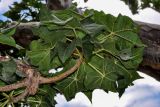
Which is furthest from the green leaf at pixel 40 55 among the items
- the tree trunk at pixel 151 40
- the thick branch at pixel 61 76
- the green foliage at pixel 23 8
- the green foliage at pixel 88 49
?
the green foliage at pixel 23 8

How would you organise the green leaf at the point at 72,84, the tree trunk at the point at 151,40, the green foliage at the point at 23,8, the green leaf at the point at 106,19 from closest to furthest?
the green leaf at the point at 106,19, the green leaf at the point at 72,84, the tree trunk at the point at 151,40, the green foliage at the point at 23,8

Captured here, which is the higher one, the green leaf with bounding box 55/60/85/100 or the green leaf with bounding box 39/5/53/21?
the green leaf with bounding box 39/5/53/21

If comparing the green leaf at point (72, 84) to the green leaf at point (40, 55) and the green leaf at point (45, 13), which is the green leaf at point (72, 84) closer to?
the green leaf at point (40, 55)

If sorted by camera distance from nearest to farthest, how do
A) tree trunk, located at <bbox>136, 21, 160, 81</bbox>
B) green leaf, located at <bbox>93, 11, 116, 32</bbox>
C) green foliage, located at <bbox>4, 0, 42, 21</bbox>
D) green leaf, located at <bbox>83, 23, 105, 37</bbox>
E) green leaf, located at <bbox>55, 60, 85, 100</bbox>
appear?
green leaf, located at <bbox>83, 23, 105, 37</bbox> → green leaf, located at <bbox>93, 11, 116, 32</bbox> → green leaf, located at <bbox>55, 60, 85, 100</bbox> → tree trunk, located at <bbox>136, 21, 160, 81</bbox> → green foliage, located at <bbox>4, 0, 42, 21</bbox>

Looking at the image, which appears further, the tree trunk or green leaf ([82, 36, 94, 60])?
the tree trunk

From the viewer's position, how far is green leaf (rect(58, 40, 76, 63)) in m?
1.44

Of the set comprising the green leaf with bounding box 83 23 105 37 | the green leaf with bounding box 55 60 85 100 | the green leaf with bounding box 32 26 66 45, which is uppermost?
the green leaf with bounding box 83 23 105 37

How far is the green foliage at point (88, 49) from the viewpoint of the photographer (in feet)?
4.80

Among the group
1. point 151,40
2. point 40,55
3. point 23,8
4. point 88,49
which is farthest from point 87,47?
point 23,8

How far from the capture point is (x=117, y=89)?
1.76m

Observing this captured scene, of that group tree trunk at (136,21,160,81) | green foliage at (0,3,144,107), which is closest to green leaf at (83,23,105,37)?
green foliage at (0,3,144,107)

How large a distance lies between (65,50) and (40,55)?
20 cm

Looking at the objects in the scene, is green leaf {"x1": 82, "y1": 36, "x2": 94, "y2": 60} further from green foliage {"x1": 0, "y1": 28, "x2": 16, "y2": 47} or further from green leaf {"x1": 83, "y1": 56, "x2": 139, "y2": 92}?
green foliage {"x1": 0, "y1": 28, "x2": 16, "y2": 47}

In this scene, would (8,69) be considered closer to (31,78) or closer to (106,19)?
(31,78)
